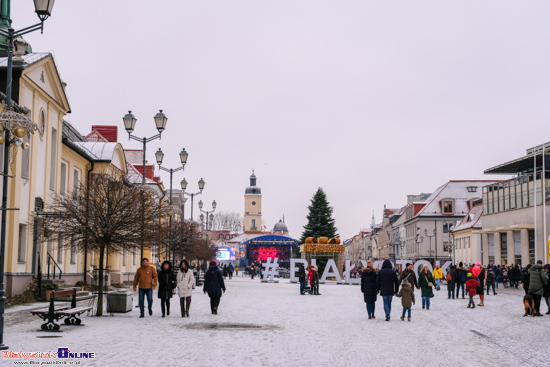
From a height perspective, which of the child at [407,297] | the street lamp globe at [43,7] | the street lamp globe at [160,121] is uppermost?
the street lamp globe at [160,121]

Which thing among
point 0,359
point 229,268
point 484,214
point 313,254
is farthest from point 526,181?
point 0,359

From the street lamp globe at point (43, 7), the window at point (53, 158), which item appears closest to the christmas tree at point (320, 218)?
the window at point (53, 158)

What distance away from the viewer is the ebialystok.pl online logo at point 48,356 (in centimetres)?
1047

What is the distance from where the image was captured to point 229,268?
69.4m

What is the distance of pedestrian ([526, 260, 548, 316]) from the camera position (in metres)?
21.3

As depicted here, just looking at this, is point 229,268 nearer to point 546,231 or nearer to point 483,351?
point 546,231

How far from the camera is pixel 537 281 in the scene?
2139cm

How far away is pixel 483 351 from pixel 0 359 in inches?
319

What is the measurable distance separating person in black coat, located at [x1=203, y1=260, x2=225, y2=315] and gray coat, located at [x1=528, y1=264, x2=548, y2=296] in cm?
923

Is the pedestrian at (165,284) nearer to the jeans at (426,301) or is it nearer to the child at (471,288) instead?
the jeans at (426,301)

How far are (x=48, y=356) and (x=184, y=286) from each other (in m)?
8.79

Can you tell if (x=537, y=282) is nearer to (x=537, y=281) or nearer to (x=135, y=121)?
(x=537, y=281)

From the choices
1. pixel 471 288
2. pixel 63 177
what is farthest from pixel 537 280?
pixel 63 177

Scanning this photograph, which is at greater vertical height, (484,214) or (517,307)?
(484,214)
